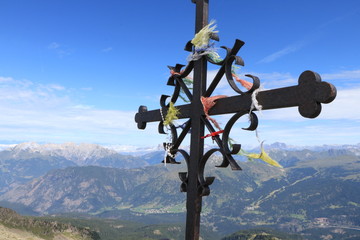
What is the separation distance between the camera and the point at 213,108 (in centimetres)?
645

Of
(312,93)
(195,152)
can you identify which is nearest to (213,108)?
(195,152)

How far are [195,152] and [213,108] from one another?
101 centimetres

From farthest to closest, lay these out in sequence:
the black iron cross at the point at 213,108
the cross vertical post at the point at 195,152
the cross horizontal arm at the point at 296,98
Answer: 1. the cross vertical post at the point at 195,152
2. the black iron cross at the point at 213,108
3. the cross horizontal arm at the point at 296,98

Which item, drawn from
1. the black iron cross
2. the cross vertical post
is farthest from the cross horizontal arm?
the cross vertical post

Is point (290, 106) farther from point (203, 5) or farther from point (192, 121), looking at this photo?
point (203, 5)

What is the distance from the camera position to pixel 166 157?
7816 millimetres

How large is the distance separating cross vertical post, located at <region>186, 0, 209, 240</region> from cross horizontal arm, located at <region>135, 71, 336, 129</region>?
0.53 meters

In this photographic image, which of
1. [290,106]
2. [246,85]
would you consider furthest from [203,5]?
[290,106]

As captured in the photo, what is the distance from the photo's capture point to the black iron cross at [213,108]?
4.79 metres

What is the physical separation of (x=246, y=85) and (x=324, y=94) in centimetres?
156

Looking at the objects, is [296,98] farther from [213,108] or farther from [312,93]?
[213,108]

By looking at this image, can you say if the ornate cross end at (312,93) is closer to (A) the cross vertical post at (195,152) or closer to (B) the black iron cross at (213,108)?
(B) the black iron cross at (213,108)

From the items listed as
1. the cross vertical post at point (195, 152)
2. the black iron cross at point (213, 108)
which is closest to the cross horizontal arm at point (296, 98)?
the black iron cross at point (213, 108)

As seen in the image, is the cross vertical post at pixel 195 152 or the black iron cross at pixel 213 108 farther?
the cross vertical post at pixel 195 152
